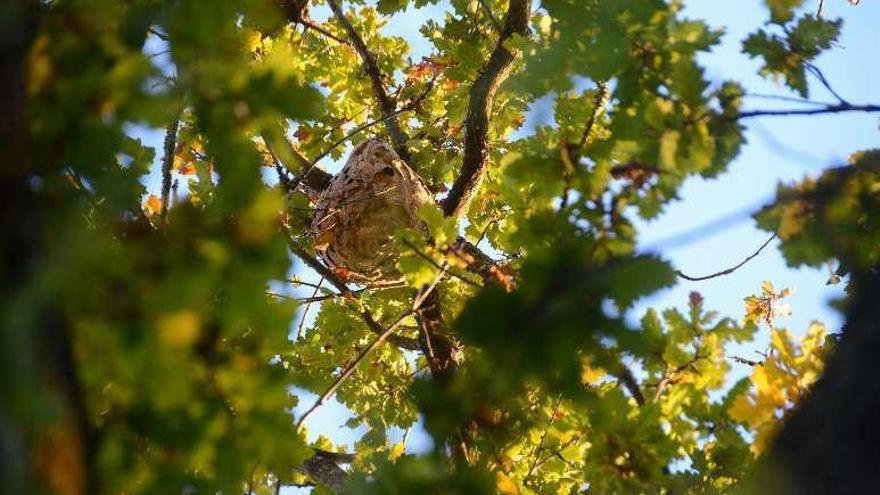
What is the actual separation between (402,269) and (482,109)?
2.13m

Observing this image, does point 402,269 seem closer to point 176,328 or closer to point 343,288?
point 176,328

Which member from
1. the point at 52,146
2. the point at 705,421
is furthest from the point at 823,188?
the point at 52,146

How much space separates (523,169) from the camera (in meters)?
2.19

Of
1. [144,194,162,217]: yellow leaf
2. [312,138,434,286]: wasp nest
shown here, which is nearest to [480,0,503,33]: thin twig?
[312,138,434,286]: wasp nest

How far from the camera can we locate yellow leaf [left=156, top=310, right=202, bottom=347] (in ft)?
3.73

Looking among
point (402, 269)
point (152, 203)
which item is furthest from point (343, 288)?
point (402, 269)

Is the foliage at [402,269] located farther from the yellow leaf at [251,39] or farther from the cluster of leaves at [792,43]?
the yellow leaf at [251,39]

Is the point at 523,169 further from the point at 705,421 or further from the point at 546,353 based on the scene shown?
the point at 705,421

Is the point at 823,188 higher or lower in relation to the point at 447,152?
lower

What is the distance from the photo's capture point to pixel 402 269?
284cm

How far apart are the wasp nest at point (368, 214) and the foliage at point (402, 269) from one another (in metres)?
1.01

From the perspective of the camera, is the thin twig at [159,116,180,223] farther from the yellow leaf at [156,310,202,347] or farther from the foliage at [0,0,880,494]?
the yellow leaf at [156,310,202,347]

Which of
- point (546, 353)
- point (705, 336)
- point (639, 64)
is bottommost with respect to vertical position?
point (546, 353)

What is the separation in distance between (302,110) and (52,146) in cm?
45
